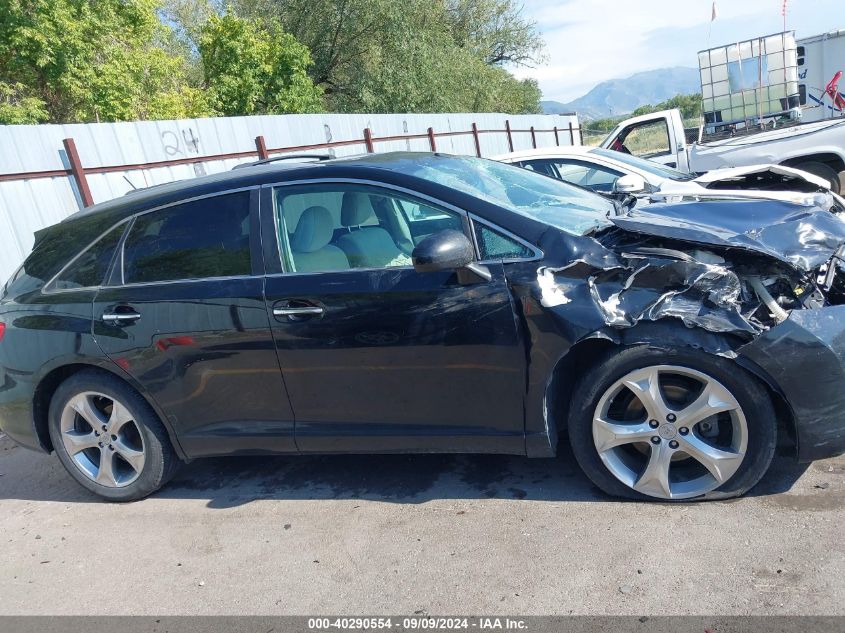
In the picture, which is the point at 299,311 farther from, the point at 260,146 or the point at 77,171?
the point at 260,146

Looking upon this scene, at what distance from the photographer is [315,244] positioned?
3.51 metres

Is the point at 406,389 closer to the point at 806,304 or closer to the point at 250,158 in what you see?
the point at 806,304

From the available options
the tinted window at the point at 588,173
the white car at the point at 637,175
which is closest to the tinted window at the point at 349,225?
the white car at the point at 637,175

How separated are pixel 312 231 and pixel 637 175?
3878 millimetres

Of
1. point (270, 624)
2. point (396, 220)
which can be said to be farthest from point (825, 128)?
point (270, 624)

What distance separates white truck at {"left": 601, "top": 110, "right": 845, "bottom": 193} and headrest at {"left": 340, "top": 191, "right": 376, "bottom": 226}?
672 centimetres

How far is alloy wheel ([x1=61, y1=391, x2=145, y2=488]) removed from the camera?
Answer: 3.95 meters

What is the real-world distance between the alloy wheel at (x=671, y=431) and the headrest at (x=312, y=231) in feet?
5.25

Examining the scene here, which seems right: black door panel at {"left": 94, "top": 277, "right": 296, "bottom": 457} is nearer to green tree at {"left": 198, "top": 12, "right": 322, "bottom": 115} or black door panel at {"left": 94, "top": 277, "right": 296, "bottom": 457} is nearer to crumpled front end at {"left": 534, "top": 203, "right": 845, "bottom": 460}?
crumpled front end at {"left": 534, "top": 203, "right": 845, "bottom": 460}

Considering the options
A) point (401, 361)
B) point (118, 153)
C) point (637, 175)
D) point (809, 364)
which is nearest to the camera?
point (809, 364)

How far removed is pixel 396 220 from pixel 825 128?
760 centimetres

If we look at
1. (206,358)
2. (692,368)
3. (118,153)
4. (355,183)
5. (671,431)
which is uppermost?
(118,153)

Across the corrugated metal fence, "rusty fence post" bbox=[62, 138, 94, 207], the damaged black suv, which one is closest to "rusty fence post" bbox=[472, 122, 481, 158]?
the corrugated metal fence

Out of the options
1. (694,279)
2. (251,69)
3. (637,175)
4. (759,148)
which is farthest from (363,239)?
(251,69)
